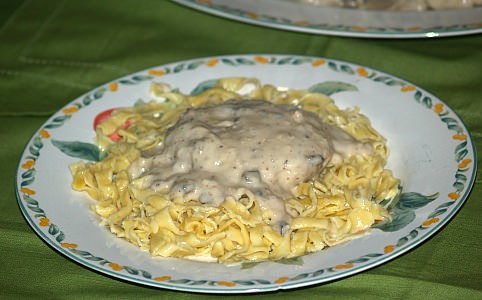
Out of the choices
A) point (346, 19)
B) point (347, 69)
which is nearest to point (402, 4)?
point (346, 19)

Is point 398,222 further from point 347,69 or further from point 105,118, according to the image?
point 105,118

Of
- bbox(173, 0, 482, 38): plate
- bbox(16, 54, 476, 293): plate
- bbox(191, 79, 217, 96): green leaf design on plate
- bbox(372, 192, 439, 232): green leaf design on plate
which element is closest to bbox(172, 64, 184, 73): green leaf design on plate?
bbox(16, 54, 476, 293): plate

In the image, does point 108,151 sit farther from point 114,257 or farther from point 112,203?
point 114,257

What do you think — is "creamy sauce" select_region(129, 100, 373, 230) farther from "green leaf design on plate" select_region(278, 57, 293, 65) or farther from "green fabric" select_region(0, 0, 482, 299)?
"green leaf design on plate" select_region(278, 57, 293, 65)

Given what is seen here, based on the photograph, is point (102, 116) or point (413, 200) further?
point (102, 116)

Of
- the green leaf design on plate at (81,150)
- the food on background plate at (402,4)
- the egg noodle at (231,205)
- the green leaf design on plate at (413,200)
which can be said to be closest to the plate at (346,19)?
the food on background plate at (402,4)

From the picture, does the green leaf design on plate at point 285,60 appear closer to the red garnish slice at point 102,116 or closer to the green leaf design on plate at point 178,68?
the green leaf design on plate at point 178,68
